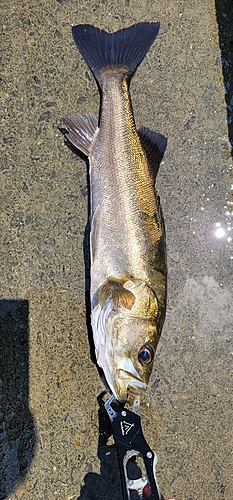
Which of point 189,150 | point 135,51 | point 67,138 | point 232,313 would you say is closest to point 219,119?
point 189,150

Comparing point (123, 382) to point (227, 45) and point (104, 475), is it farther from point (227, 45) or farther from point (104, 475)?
point (227, 45)

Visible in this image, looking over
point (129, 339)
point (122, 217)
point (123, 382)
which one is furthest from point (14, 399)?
point (122, 217)

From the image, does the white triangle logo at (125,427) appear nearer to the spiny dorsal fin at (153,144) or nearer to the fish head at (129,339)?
the fish head at (129,339)

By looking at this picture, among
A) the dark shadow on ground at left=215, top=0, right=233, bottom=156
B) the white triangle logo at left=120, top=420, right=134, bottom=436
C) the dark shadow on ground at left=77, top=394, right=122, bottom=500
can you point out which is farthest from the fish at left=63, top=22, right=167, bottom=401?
the dark shadow on ground at left=215, top=0, right=233, bottom=156

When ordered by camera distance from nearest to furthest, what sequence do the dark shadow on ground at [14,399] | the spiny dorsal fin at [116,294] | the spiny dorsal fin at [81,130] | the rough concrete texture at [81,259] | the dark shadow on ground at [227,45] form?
the spiny dorsal fin at [116,294]
the dark shadow on ground at [14,399]
the rough concrete texture at [81,259]
the spiny dorsal fin at [81,130]
the dark shadow on ground at [227,45]

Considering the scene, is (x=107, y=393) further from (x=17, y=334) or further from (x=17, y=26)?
(x=17, y=26)

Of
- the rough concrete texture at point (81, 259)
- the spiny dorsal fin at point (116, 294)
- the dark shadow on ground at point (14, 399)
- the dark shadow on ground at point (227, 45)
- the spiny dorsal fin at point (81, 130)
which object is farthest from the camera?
the dark shadow on ground at point (227, 45)

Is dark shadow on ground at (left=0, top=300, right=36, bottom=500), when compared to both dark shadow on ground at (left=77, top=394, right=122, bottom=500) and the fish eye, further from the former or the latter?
the fish eye

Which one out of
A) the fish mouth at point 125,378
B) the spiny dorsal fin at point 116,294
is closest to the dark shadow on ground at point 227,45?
the spiny dorsal fin at point 116,294
